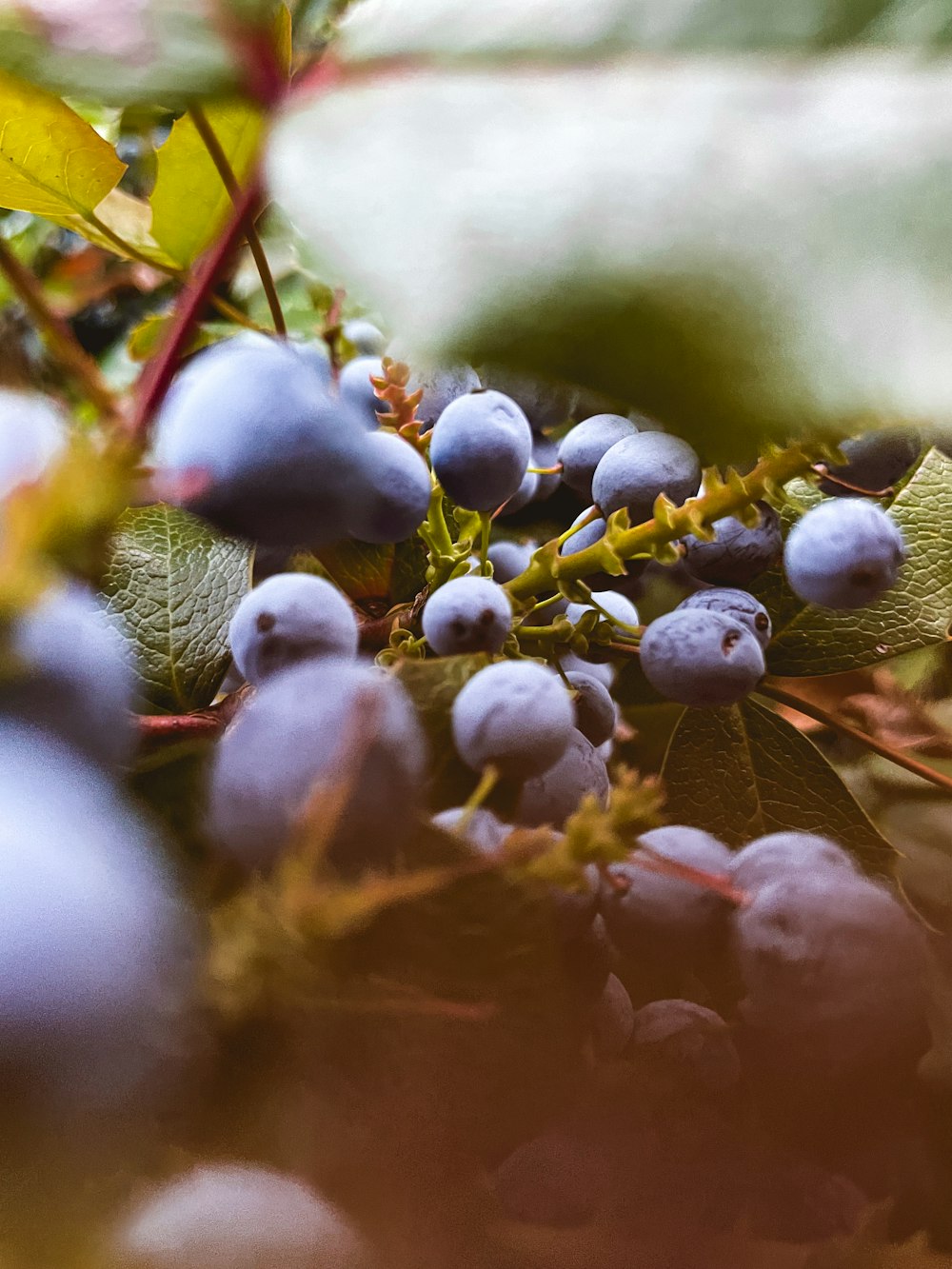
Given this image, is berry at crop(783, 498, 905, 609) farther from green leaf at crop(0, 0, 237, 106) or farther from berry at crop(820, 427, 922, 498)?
green leaf at crop(0, 0, 237, 106)

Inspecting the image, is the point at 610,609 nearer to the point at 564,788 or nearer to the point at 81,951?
the point at 564,788

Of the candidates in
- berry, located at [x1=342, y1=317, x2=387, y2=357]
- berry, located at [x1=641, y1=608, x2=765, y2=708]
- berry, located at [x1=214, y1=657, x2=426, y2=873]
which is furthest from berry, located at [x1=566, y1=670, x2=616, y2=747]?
berry, located at [x1=342, y1=317, x2=387, y2=357]

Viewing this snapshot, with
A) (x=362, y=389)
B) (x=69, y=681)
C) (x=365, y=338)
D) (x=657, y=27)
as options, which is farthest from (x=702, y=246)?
(x=365, y=338)

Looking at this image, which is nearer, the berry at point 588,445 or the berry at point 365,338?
the berry at point 588,445

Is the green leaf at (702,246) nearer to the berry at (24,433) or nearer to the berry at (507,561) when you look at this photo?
the berry at (24,433)

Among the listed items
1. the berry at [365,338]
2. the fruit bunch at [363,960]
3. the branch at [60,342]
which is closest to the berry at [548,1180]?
the fruit bunch at [363,960]
